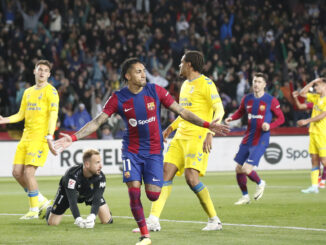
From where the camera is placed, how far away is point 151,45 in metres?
26.5

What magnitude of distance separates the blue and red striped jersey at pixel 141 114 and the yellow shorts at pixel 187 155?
4.11 ft

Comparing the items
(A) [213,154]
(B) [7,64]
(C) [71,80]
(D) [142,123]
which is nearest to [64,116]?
(C) [71,80]

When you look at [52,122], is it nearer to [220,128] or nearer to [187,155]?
[187,155]

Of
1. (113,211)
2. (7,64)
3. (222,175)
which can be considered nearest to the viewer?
(113,211)

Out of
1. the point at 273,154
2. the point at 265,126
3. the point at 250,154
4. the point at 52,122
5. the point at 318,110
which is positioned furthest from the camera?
the point at 273,154

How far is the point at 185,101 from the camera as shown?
30.9ft

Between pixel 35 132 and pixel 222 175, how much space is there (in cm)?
1109

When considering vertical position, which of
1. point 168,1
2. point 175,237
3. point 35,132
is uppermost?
point 168,1

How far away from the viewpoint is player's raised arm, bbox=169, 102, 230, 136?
7.38 m

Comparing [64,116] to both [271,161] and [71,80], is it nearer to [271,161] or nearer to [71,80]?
[71,80]

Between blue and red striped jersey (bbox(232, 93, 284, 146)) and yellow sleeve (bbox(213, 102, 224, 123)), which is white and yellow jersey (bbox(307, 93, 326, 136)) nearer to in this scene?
blue and red striped jersey (bbox(232, 93, 284, 146))

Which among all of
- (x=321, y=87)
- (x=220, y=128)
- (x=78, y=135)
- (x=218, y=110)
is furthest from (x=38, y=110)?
(x=321, y=87)

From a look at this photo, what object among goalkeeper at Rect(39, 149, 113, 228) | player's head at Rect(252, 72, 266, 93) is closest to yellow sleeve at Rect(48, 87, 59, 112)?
goalkeeper at Rect(39, 149, 113, 228)

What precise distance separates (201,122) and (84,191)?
94.8 inches
